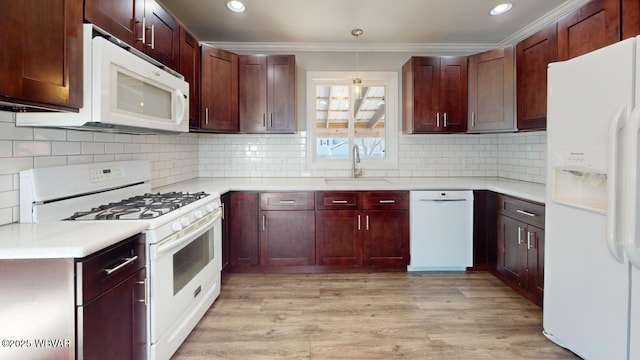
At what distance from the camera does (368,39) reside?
3635mm

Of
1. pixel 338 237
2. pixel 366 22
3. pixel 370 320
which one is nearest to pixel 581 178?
pixel 370 320

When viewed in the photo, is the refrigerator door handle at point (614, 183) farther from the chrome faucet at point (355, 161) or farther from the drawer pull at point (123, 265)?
the chrome faucet at point (355, 161)

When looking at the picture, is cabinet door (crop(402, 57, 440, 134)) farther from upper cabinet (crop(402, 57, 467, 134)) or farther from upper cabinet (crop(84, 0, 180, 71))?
upper cabinet (crop(84, 0, 180, 71))

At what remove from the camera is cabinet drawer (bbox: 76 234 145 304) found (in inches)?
49.1

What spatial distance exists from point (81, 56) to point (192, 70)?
4.75 ft

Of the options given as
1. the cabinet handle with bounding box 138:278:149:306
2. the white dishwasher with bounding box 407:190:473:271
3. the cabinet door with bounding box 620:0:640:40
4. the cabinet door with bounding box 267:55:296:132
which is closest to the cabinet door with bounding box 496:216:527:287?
the white dishwasher with bounding box 407:190:473:271

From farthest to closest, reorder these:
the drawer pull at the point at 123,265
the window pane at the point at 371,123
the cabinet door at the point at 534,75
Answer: the window pane at the point at 371,123
the cabinet door at the point at 534,75
the drawer pull at the point at 123,265

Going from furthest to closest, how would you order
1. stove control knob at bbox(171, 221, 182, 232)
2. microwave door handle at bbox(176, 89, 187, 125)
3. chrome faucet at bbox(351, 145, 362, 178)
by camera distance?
1. chrome faucet at bbox(351, 145, 362, 178)
2. microwave door handle at bbox(176, 89, 187, 125)
3. stove control knob at bbox(171, 221, 182, 232)

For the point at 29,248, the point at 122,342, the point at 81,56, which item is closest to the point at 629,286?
the point at 122,342

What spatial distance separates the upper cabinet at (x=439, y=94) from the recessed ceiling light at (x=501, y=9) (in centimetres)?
52

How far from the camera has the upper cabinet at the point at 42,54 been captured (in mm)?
1190

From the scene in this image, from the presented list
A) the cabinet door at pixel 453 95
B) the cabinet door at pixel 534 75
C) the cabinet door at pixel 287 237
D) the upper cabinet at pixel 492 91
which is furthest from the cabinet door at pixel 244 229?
the cabinet door at pixel 534 75

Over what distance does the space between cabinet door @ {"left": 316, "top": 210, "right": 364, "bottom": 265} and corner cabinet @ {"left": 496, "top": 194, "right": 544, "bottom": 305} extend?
4.17 feet

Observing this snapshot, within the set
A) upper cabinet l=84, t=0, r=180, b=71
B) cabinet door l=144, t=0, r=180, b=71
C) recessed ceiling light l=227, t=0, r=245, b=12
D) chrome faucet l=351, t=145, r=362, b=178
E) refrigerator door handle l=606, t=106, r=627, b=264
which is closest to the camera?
refrigerator door handle l=606, t=106, r=627, b=264
